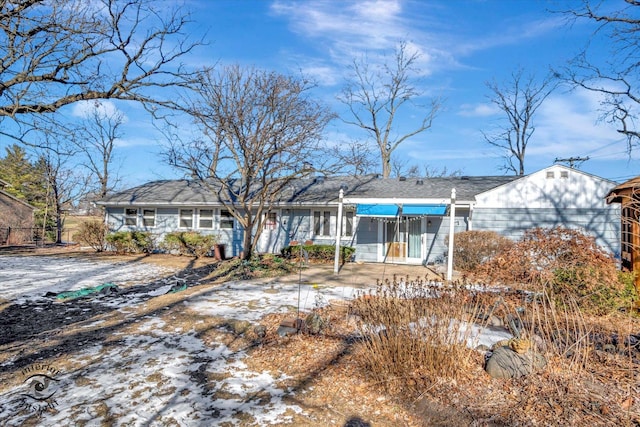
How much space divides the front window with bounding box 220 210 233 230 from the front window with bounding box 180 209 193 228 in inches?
69.6

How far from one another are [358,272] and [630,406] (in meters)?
9.13

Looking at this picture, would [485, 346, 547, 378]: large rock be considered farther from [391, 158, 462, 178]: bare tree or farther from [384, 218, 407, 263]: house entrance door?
[391, 158, 462, 178]: bare tree

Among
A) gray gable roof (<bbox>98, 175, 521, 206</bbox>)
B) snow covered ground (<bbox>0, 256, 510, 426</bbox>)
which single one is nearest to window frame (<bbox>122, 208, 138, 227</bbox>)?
gray gable roof (<bbox>98, 175, 521, 206</bbox>)

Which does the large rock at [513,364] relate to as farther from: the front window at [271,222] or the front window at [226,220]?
the front window at [226,220]

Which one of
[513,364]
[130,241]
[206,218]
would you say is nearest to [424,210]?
[513,364]

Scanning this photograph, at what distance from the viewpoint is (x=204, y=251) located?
53.2 ft

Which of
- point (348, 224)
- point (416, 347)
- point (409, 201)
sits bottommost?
point (416, 347)

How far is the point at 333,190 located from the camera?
1698 cm

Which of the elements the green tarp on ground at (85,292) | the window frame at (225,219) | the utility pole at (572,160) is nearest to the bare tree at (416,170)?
the utility pole at (572,160)

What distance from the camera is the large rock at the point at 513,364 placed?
3.87 metres

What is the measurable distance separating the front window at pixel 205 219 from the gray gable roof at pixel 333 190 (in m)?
0.68

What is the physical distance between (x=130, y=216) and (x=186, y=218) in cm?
343

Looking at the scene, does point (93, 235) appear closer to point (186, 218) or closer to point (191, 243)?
point (186, 218)

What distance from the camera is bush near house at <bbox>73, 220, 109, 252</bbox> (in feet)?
57.2
